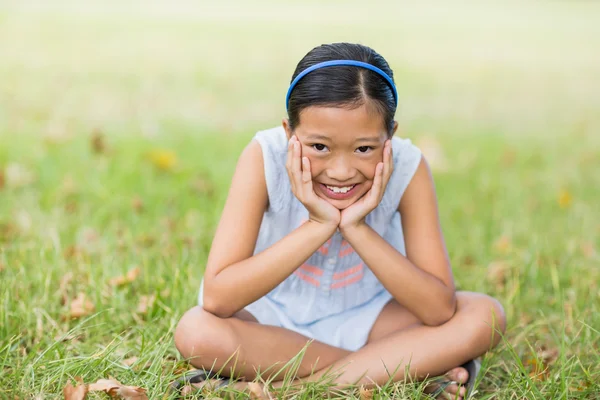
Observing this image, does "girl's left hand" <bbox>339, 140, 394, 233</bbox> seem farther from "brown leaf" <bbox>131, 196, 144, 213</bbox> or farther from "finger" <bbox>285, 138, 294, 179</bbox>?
"brown leaf" <bbox>131, 196, 144, 213</bbox>

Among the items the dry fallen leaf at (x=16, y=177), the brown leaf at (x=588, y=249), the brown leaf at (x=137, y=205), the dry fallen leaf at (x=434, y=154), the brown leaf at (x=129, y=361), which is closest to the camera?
the brown leaf at (x=129, y=361)

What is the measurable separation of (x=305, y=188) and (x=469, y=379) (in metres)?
0.84

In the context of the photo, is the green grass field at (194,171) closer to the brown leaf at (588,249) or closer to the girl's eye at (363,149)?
the brown leaf at (588,249)

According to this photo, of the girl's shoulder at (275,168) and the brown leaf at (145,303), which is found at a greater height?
the girl's shoulder at (275,168)

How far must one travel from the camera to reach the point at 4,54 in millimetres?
7199

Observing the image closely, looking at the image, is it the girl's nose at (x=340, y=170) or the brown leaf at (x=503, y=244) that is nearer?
the girl's nose at (x=340, y=170)

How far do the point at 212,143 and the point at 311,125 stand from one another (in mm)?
3215

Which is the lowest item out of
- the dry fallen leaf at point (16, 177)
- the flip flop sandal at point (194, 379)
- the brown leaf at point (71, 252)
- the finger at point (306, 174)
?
the flip flop sandal at point (194, 379)

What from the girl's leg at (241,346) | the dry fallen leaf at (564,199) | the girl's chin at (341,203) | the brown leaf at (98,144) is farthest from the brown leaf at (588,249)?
the brown leaf at (98,144)

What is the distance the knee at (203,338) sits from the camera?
2.39 meters

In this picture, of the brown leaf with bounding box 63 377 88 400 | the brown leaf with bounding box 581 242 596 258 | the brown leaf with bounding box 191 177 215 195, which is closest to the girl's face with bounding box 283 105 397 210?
the brown leaf with bounding box 63 377 88 400

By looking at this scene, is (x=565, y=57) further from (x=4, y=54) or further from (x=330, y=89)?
(x=330, y=89)

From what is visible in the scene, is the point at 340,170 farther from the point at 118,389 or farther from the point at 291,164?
the point at 118,389

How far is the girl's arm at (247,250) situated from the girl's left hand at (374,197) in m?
0.05
